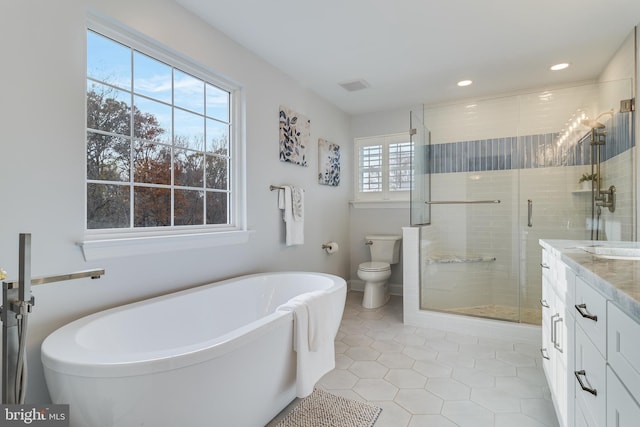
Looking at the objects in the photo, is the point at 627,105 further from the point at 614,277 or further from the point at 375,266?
the point at 375,266

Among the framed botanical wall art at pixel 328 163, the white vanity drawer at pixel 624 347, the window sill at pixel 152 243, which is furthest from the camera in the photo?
the framed botanical wall art at pixel 328 163

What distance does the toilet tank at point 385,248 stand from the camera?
13.2 ft

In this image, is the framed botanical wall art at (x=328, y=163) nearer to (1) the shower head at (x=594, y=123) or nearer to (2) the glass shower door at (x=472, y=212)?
(2) the glass shower door at (x=472, y=212)

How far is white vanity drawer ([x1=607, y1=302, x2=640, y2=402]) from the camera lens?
730 millimetres

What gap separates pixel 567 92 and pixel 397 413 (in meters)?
3.30

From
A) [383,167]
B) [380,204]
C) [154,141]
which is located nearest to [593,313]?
[154,141]

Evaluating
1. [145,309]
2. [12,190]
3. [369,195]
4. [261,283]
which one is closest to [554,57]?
[369,195]

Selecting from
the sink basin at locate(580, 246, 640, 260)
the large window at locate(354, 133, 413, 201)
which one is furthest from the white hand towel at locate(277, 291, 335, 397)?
the large window at locate(354, 133, 413, 201)

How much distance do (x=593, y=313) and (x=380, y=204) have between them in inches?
129

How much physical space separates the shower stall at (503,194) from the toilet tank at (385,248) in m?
0.58

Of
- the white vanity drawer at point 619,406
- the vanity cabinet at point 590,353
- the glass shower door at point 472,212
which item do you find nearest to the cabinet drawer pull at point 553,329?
the vanity cabinet at point 590,353

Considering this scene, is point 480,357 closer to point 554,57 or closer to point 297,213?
point 297,213

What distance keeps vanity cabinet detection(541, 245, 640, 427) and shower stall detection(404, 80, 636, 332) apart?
5.18 feet

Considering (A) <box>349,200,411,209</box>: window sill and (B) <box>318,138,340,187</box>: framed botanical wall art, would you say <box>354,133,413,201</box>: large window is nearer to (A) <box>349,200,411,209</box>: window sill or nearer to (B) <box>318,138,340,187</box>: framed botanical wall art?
(A) <box>349,200,411,209</box>: window sill
